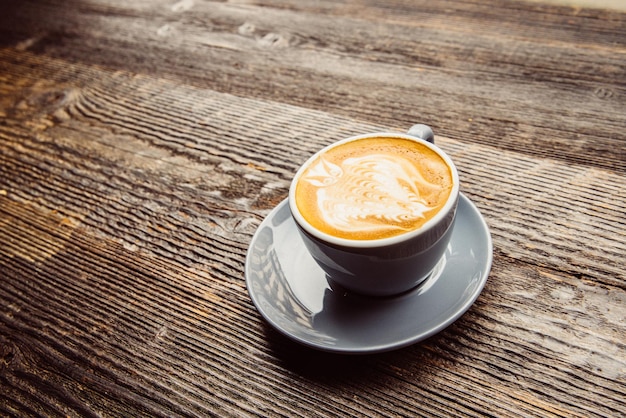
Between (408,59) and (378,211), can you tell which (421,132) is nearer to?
(378,211)

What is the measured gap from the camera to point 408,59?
881mm

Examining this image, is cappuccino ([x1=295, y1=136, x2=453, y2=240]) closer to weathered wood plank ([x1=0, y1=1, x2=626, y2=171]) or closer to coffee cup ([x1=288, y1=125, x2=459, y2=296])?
coffee cup ([x1=288, y1=125, x2=459, y2=296])

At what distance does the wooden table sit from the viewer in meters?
0.48

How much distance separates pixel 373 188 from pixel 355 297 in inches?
4.6

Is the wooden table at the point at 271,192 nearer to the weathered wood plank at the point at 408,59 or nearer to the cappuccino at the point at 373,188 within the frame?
the weathered wood plank at the point at 408,59

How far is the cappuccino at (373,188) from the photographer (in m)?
0.49

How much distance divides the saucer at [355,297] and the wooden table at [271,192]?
0.10 feet

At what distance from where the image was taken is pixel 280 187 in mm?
706

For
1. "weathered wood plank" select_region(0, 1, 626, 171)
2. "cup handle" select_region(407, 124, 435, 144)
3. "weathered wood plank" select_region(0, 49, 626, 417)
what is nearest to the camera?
"weathered wood plank" select_region(0, 49, 626, 417)

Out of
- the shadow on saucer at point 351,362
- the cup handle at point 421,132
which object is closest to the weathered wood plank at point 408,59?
the cup handle at point 421,132

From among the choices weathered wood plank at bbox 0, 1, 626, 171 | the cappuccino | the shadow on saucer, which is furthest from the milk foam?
weathered wood plank at bbox 0, 1, 626, 171

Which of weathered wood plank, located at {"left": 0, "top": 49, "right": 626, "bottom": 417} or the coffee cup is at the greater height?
the coffee cup

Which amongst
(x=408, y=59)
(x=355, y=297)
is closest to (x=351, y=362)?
(x=355, y=297)

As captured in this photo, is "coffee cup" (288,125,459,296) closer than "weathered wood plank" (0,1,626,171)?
Yes
